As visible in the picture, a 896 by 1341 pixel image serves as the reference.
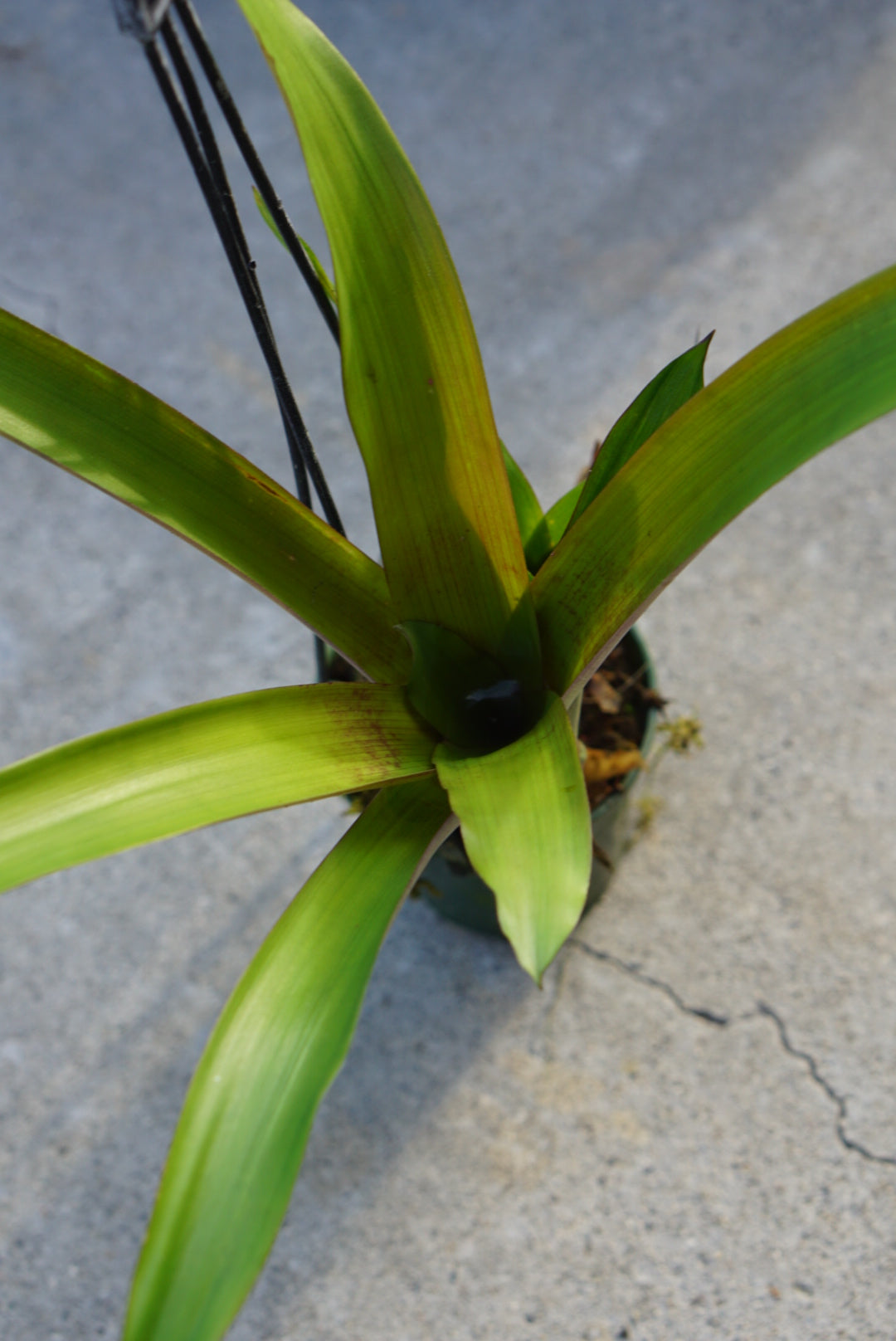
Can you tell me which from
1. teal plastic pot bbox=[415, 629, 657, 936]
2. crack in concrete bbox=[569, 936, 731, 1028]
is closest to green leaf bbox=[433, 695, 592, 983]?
teal plastic pot bbox=[415, 629, 657, 936]

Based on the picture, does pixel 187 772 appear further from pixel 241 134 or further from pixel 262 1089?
pixel 241 134

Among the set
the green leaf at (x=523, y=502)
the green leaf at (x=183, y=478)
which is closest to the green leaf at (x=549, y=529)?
the green leaf at (x=523, y=502)

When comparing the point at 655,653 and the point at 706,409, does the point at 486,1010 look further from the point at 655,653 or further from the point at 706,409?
the point at 706,409

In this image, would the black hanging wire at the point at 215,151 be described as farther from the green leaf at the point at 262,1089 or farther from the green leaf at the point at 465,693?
the green leaf at the point at 262,1089

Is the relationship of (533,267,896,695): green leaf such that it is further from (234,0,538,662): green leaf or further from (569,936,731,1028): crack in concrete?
(569,936,731,1028): crack in concrete

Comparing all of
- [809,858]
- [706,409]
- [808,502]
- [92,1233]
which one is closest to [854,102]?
[808,502]
